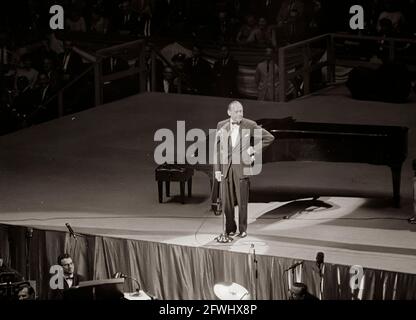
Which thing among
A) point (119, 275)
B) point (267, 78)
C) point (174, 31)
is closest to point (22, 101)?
point (174, 31)

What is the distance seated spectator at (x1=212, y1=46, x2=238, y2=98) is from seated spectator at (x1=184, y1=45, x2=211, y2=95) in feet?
0.52

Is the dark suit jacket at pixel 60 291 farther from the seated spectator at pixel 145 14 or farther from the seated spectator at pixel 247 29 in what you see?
the seated spectator at pixel 145 14

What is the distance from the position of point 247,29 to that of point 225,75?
0.85 metres

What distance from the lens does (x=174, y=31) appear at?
17359 millimetres

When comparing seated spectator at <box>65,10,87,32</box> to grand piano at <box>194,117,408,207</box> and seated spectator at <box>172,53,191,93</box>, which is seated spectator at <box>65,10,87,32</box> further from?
grand piano at <box>194,117,408,207</box>

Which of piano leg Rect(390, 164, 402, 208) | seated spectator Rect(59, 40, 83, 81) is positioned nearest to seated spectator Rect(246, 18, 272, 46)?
seated spectator Rect(59, 40, 83, 81)

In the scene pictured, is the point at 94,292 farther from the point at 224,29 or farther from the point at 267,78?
the point at 224,29

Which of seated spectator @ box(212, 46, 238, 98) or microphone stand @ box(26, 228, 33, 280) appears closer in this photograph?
microphone stand @ box(26, 228, 33, 280)

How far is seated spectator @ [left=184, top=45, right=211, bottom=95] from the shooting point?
16.3 metres

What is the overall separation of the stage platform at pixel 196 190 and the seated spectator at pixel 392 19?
1175 millimetres

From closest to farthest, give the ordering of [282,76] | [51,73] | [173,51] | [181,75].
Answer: [282,76]
[51,73]
[181,75]
[173,51]

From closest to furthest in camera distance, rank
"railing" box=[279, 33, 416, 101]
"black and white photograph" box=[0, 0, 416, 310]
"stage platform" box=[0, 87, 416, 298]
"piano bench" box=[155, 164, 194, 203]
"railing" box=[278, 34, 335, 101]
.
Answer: "black and white photograph" box=[0, 0, 416, 310]
"stage platform" box=[0, 87, 416, 298]
"piano bench" box=[155, 164, 194, 203]
"railing" box=[279, 33, 416, 101]
"railing" box=[278, 34, 335, 101]

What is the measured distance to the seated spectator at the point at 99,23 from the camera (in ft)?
57.3

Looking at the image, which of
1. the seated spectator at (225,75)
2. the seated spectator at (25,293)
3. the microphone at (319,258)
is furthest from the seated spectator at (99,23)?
the microphone at (319,258)
